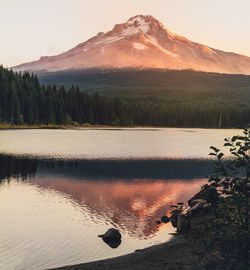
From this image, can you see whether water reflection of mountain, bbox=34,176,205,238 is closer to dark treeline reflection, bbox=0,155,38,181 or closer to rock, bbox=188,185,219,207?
rock, bbox=188,185,219,207

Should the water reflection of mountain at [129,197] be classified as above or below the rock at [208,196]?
below

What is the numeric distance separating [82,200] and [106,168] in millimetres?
25676

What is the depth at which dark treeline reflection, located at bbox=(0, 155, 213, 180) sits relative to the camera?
6176 cm

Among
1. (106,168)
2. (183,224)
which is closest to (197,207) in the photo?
(183,224)

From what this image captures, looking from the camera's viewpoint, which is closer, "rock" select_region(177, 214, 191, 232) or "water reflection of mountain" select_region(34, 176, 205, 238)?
"rock" select_region(177, 214, 191, 232)

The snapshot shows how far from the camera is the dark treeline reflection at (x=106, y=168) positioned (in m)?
61.8

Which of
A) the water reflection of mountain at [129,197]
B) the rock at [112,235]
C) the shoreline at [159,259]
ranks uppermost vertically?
the shoreline at [159,259]

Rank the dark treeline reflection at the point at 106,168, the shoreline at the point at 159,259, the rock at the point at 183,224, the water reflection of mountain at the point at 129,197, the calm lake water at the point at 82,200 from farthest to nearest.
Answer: the dark treeline reflection at the point at 106,168 < the water reflection of mountain at the point at 129,197 < the rock at the point at 183,224 < the calm lake water at the point at 82,200 < the shoreline at the point at 159,259

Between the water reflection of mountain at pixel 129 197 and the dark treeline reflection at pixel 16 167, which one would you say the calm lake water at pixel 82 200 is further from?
the dark treeline reflection at pixel 16 167

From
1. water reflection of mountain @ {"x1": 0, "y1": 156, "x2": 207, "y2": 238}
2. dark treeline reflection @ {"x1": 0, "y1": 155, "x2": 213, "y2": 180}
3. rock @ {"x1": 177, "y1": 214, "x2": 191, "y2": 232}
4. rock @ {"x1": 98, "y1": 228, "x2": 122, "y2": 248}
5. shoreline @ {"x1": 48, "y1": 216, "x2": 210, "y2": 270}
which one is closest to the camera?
shoreline @ {"x1": 48, "y1": 216, "x2": 210, "y2": 270}

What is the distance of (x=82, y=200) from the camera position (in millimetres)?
43625

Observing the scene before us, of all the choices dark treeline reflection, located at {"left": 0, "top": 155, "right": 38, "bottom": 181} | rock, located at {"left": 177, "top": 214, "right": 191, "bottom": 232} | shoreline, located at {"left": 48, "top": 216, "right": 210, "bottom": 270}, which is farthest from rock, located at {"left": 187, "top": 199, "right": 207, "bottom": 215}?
dark treeline reflection, located at {"left": 0, "top": 155, "right": 38, "bottom": 181}

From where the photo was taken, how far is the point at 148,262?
2405 cm

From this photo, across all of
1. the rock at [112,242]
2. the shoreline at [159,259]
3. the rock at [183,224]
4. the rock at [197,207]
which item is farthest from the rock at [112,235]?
the rock at [197,207]
